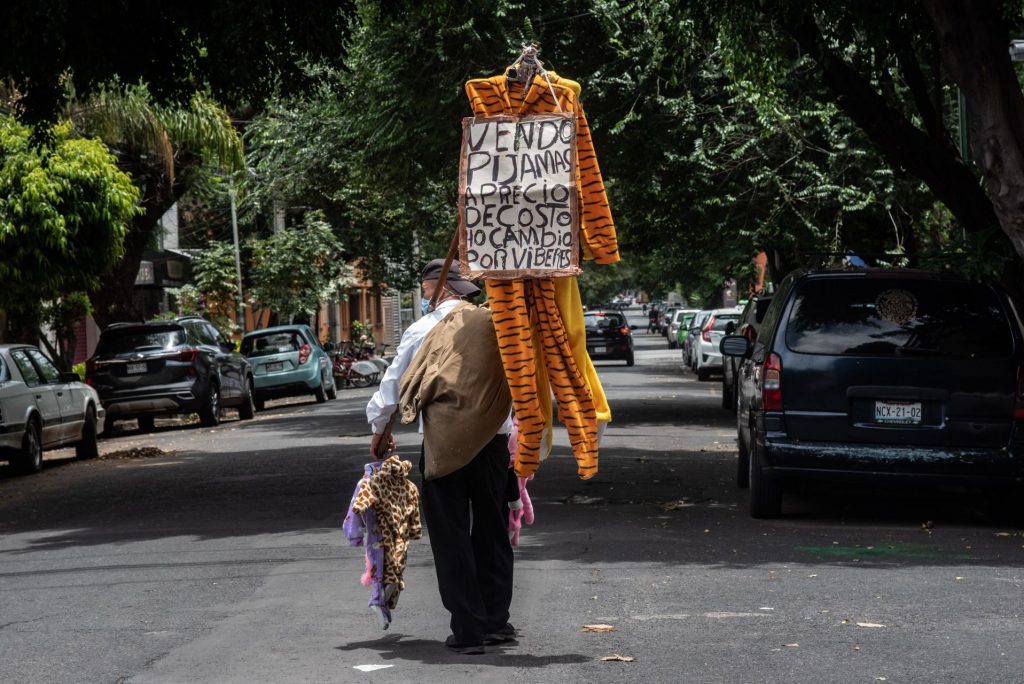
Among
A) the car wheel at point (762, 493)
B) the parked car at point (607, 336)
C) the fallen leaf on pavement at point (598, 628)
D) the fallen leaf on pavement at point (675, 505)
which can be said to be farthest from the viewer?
the parked car at point (607, 336)

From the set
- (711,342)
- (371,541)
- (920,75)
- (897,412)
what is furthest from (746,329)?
(711,342)

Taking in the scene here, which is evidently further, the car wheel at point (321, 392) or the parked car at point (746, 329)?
the car wheel at point (321, 392)

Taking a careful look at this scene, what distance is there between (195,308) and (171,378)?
14490 mm

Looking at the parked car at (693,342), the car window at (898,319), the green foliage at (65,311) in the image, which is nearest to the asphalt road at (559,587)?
the car window at (898,319)

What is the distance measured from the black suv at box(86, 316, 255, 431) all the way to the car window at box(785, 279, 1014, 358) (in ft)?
48.8

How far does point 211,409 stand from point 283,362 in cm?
568

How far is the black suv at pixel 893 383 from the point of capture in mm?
10570

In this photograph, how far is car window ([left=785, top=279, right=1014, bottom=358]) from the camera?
10.7 metres

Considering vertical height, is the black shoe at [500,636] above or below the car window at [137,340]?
below

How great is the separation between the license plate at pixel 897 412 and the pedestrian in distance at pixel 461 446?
450cm

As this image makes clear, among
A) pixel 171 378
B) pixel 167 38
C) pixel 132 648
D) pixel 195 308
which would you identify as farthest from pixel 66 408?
pixel 195 308

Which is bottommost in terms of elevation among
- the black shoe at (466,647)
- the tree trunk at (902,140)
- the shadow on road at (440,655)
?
the shadow on road at (440,655)

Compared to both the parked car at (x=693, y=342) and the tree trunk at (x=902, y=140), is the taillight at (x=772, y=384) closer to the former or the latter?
the tree trunk at (x=902, y=140)

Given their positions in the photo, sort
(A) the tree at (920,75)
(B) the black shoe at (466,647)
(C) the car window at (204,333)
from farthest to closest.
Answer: (C) the car window at (204,333) < (A) the tree at (920,75) < (B) the black shoe at (466,647)
